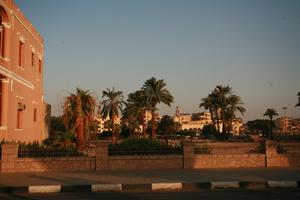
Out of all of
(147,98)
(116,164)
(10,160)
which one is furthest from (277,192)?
(147,98)

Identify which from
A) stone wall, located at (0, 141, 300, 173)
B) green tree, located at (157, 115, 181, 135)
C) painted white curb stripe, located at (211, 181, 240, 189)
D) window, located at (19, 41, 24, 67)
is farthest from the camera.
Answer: green tree, located at (157, 115, 181, 135)

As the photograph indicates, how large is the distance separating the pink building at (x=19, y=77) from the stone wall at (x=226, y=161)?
11717mm

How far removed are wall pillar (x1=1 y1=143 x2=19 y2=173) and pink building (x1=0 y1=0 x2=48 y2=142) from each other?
5966 millimetres

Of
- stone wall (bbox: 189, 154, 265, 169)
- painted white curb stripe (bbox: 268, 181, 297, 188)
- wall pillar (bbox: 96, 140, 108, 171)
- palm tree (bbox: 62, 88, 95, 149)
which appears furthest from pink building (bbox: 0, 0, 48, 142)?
painted white curb stripe (bbox: 268, 181, 297, 188)

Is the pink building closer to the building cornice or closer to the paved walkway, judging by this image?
the building cornice

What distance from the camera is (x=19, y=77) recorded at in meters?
25.3

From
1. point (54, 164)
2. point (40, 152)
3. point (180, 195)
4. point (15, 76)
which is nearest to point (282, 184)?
point (180, 195)

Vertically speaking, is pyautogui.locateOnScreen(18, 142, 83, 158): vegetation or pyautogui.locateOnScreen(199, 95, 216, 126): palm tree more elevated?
pyautogui.locateOnScreen(199, 95, 216, 126): palm tree

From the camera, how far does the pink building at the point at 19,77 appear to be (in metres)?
22.8

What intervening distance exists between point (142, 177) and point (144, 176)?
34 centimetres

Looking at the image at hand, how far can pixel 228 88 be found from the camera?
69.0m

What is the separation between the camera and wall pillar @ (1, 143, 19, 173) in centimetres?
1644

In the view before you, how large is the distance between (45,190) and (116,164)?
226 inches

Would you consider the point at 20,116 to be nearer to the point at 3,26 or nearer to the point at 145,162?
the point at 3,26
